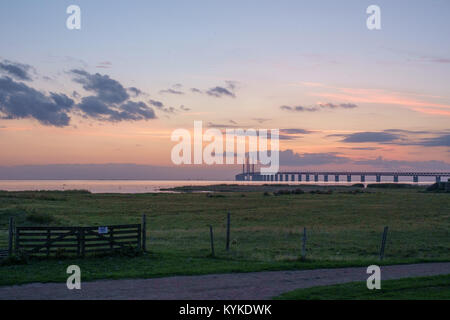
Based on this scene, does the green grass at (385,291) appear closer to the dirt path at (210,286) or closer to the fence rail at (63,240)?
the dirt path at (210,286)

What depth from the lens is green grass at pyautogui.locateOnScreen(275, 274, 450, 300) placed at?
41.5 feet

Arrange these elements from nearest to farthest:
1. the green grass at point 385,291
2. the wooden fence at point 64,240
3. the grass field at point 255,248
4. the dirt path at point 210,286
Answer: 1. the green grass at point 385,291
2. the dirt path at point 210,286
3. the grass field at point 255,248
4. the wooden fence at point 64,240

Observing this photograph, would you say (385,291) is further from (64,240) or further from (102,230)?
(64,240)

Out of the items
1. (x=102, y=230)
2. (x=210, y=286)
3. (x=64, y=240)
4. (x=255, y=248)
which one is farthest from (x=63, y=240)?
(x=255, y=248)

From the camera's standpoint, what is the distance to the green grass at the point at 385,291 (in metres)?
12.7

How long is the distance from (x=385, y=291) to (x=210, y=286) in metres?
5.08

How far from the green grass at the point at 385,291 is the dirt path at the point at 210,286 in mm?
709

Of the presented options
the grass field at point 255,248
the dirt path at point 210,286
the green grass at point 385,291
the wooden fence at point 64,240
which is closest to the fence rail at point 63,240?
the wooden fence at point 64,240

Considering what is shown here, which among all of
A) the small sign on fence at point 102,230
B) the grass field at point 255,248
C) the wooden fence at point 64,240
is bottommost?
the grass field at point 255,248

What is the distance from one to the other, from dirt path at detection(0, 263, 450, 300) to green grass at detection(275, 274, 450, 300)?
71 centimetres

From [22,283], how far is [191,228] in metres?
22.2

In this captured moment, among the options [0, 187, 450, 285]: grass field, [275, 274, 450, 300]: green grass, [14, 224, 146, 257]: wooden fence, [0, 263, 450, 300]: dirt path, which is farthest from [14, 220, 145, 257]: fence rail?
[275, 274, 450, 300]: green grass
